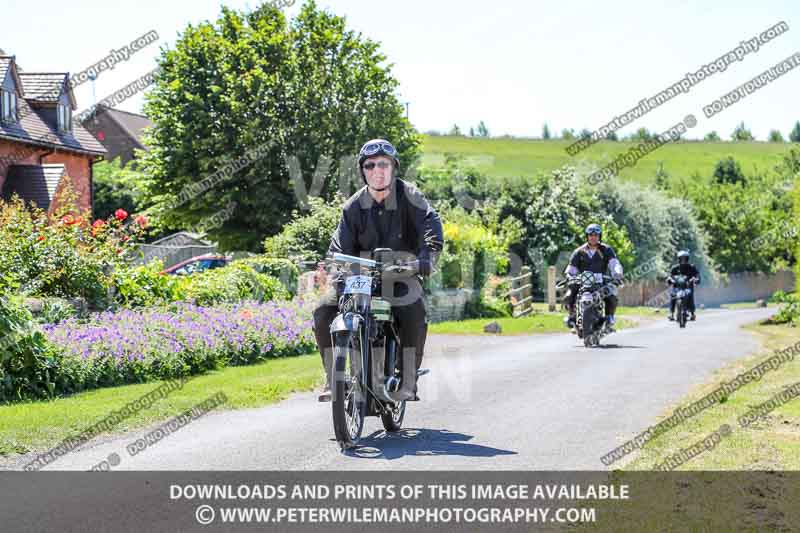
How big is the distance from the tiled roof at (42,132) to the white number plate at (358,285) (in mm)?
27714

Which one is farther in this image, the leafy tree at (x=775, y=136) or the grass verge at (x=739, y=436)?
the leafy tree at (x=775, y=136)

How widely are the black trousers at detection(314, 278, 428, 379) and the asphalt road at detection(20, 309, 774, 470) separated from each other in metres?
0.75

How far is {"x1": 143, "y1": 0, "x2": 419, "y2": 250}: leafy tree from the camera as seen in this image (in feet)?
128

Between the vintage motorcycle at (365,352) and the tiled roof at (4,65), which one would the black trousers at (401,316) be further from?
the tiled roof at (4,65)

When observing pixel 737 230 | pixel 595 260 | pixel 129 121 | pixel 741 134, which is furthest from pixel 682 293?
pixel 741 134

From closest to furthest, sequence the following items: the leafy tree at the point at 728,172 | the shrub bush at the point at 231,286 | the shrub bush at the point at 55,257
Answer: the shrub bush at the point at 55,257, the shrub bush at the point at 231,286, the leafy tree at the point at 728,172

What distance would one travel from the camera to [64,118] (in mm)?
38594

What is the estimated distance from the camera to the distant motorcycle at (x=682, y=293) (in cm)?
2525

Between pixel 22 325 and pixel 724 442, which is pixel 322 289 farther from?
pixel 724 442

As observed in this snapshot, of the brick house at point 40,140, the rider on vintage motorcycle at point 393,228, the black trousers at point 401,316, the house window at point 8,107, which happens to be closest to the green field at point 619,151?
the brick house at point 40,140

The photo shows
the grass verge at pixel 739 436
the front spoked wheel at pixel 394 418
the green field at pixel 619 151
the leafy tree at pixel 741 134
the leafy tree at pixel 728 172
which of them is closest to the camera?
the grass verge at pixel 739 436

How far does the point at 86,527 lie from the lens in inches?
219

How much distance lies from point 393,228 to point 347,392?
1.41 m

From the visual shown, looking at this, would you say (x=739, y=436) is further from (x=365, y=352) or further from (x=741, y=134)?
(x=741, y=134)
